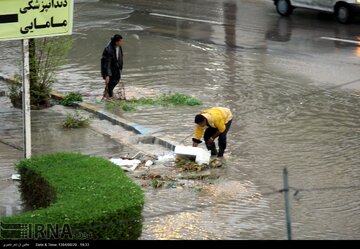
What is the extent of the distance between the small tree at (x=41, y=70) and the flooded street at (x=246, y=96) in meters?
0.49

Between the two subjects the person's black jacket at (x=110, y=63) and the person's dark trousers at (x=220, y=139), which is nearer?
the person's dark trousers at (x=220, y=139)

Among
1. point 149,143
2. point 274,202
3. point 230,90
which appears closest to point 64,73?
point 230,90

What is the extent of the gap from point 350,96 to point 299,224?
6987 mm

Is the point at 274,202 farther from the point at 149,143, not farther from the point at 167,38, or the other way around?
the point at 167,38

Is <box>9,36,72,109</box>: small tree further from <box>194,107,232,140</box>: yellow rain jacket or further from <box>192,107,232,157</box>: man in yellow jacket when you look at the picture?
<box>194,107,232,140</box>: yellow rain jacket

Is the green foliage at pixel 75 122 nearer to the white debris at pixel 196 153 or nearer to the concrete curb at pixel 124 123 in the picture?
the concrete curb at pixel 124 123

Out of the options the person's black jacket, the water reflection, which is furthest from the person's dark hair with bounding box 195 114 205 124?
the water reflection

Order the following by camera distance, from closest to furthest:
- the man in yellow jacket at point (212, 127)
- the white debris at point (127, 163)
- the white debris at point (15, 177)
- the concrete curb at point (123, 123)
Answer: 1. the white debris at point (15, 177)
2. the white debris at point (127, 163)
3. the man in yellow jacket at point (212, 127)
4. the concrete curb at point (123, 123)

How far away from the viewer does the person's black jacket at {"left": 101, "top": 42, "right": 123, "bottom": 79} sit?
16719 millimetres

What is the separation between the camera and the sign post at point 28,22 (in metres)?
11.8

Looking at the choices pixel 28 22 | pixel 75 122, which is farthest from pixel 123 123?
pixel 28 22

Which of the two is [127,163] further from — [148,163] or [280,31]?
[280,31]

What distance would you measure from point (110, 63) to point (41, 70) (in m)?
1.39

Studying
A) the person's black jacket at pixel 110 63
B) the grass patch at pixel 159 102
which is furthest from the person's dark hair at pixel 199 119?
the person's black jacket at pixel 110 63
